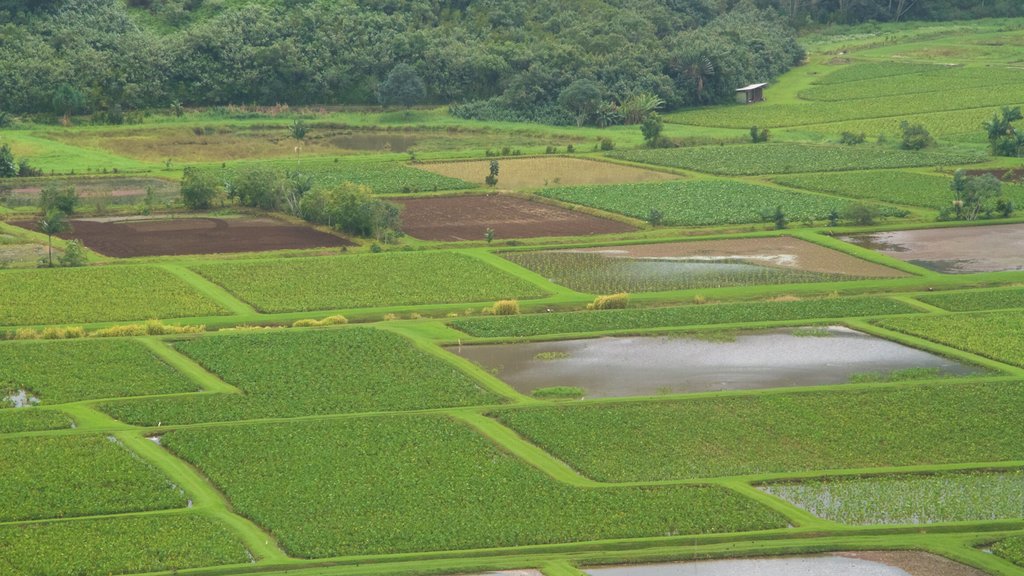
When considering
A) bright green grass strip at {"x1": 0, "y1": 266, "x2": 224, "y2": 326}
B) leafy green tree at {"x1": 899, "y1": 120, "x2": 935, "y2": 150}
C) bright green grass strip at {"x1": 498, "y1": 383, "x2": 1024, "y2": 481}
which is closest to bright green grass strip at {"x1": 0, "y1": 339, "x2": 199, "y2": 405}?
bright green grass strip at {"x1": 0, "y1": 266, "x2": 224, "y2": 326}

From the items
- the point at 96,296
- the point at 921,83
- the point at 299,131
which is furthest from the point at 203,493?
the point at 921,83

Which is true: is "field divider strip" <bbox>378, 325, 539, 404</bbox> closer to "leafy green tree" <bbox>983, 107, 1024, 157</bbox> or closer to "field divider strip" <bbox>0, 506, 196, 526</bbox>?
"field divider strip" <bbox>0, 506, 196, 526</bbox>

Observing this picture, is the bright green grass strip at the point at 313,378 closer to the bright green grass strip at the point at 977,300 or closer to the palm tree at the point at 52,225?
the palm tree at the point at 52,225

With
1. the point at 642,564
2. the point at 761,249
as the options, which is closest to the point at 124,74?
the point at 761,249

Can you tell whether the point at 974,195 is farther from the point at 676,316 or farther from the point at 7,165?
the point at 7,165

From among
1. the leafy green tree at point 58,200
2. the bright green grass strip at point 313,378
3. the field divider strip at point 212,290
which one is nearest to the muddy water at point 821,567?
the bright green grass strip at point 313,378
